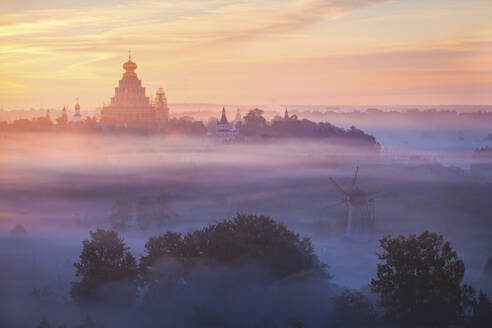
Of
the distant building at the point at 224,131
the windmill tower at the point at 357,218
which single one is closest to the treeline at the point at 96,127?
the distant building at the point at 224,131

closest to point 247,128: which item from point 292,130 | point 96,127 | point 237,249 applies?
point 292,130

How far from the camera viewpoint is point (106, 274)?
31.3m

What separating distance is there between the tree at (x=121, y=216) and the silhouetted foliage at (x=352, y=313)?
50.1 metres

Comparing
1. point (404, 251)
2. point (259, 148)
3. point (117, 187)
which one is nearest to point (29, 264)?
point (404, 251)

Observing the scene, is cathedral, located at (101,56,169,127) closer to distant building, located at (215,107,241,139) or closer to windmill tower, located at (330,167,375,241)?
distant building, located at (215,107,241,139)

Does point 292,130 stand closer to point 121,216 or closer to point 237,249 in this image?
point 121,216

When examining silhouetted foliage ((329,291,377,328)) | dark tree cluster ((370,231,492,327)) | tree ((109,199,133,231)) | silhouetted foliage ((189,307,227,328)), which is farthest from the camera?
tree ((109,199,133,231))

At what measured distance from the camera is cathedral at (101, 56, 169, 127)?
13400cm

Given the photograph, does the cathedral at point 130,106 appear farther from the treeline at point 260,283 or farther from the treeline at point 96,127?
the treeline at point 260,283

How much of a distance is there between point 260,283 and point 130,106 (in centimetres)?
10673

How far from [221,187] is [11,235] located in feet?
151

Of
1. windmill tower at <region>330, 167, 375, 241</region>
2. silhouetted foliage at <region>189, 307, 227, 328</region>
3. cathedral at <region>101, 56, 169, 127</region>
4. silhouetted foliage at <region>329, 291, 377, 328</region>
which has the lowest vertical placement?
windmill tower at <region>330, 167, 375, 241</region>

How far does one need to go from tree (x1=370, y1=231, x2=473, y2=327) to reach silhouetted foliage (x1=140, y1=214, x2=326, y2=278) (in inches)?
295

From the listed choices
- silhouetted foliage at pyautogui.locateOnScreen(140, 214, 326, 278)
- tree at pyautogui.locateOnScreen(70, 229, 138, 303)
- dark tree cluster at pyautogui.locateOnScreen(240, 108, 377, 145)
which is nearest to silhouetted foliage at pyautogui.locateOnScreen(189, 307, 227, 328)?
tree at pyautogui.locateOnScreen(70, 229, 138, 303)
